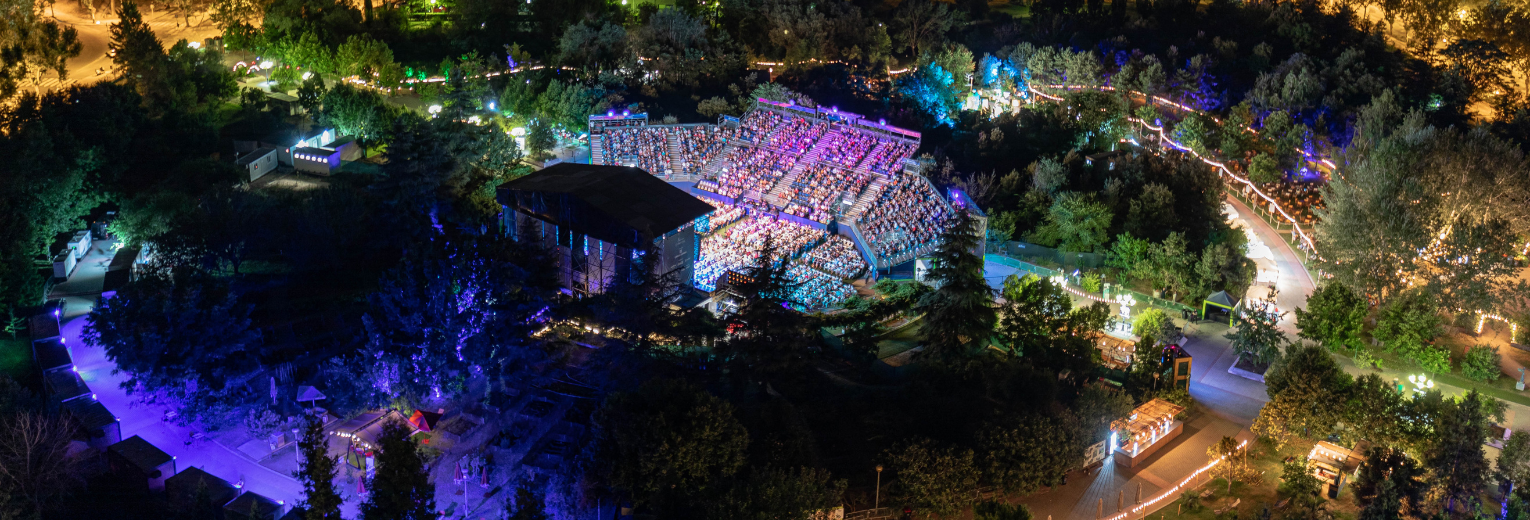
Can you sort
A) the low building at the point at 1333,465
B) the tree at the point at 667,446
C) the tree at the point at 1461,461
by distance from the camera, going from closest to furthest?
the tree at the point at 667,446, the tree at the point at 1461,461, the low building at the point at 1333,465

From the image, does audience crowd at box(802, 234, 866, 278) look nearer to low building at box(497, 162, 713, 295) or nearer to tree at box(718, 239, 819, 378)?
low building at box(497, 162, 713, 295)

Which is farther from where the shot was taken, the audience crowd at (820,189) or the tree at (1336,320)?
the audience crowd at (820,189)

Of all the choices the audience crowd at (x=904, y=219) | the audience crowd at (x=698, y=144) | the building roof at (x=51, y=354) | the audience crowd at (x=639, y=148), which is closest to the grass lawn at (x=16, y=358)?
the building roof at (x=51, y=354)

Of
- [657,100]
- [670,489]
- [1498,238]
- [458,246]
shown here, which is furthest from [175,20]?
[1498,238]

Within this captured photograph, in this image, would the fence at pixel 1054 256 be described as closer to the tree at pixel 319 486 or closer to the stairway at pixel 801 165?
the stairway at pixel 801 165

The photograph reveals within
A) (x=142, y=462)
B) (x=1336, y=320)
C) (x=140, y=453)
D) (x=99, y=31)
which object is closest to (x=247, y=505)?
(x=142, y=462)

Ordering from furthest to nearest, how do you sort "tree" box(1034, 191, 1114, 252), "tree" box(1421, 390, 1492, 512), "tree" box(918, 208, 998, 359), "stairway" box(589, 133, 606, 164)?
"stairway" box(589, 133, 606, 164) < "tree" box(1034, 191, 1114, 252) < "tree" box(918, 208, 998, 359) < "tree" box(1421, 390, 1492, 512)

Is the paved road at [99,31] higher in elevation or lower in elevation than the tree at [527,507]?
higher

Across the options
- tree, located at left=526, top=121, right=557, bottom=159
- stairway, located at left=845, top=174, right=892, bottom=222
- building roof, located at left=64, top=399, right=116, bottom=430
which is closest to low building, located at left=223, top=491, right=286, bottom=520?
building roof, located at left=64, top=399, right=116, bottom=430
